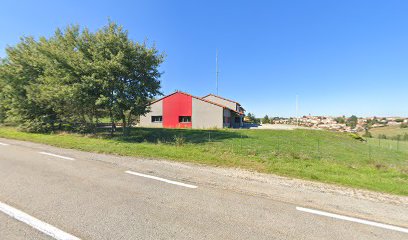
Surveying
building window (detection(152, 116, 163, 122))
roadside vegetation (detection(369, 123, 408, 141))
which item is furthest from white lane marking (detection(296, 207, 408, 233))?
roadside vegetation (detection(369, 123, 408, 141))

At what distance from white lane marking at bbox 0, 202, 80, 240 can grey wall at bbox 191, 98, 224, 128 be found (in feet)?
100

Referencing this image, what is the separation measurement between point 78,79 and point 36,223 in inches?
567

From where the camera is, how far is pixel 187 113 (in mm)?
35844

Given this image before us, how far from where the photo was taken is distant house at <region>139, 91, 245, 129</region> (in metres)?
34.5

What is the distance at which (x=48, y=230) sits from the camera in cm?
310

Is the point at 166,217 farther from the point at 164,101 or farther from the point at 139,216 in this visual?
the point at 164,101

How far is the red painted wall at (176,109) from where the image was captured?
35.8m

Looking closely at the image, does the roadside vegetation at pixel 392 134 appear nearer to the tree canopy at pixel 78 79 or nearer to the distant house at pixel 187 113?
the distant house at pixel 187 113

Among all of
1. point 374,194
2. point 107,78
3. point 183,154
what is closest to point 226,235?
point 374,194

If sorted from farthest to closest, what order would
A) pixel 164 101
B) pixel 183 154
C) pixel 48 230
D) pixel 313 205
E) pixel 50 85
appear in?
pixel 164 101 → pixel 50 85 → pixel 183 154 → pixel 313 205 → pixel 48 230

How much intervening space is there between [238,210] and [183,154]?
5972 mm

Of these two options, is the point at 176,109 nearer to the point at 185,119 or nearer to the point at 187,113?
the point at 187,113

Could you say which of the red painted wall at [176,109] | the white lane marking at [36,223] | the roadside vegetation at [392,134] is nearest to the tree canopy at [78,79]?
the white lane marking at [36,223]

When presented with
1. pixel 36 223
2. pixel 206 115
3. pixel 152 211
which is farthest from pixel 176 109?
pixel 36 223
